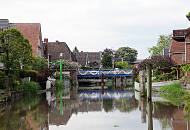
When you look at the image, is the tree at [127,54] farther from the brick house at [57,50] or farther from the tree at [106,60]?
the brick house at [57,50]

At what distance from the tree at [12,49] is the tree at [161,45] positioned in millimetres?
61368

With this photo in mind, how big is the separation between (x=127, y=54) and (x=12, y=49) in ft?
404

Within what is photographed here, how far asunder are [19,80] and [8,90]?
7.07 meters

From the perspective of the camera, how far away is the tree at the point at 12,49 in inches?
1913

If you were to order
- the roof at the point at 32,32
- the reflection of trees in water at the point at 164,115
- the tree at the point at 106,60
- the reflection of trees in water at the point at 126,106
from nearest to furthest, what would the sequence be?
the reflection of trees in water at the point at 164,115
the reflection of trees in water at the point at 126,106
the roof at the point at 32,32
the tree at the point at 106,60

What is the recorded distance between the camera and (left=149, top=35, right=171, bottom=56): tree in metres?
109

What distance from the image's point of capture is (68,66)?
9731cm

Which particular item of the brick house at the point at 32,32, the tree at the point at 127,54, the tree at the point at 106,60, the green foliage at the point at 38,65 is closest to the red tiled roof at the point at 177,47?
the green foliage at the point at 38,65

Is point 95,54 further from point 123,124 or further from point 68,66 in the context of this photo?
point 123,124

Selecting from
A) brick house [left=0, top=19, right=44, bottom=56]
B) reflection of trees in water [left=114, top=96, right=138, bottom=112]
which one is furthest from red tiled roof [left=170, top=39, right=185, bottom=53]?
reflection of trees in water [left=114, top=96, right=138, bottom=112]

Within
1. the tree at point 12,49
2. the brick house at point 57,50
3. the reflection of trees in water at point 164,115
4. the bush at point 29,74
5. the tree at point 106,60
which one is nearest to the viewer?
the reflection of trees in water at point 164,115

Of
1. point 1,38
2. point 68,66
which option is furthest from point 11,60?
point 68,66

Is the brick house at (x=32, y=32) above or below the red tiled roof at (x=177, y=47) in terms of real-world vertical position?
above

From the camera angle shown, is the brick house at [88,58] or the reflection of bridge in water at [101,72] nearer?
the reflection of bridge in water at [101,72]
